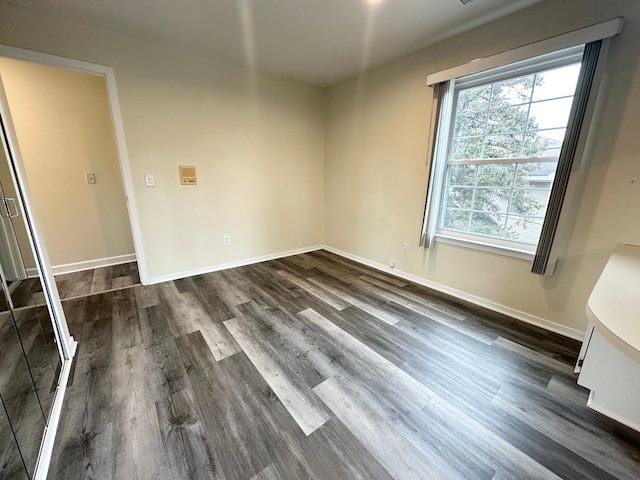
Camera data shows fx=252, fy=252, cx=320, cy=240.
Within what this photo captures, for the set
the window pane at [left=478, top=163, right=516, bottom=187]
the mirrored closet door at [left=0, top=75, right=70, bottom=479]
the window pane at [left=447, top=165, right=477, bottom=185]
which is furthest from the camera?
the window pane at [left=447, top=165, right=477, bottom=185]

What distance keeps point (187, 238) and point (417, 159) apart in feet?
9.48

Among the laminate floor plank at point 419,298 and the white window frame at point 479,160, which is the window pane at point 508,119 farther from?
the laminate floor plank at point 419,298

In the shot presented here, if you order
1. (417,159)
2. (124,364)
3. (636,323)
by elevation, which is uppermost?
(417,159)

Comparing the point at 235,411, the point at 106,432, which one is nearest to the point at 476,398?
the point at 235,411

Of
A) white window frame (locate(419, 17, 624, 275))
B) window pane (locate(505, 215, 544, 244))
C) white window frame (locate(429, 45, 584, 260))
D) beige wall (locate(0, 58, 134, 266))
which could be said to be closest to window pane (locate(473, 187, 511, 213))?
window pane (locate(505, 215, 544, 244))

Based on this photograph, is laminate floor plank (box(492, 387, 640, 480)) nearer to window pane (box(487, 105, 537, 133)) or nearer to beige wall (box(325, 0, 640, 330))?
beige wall (box(325, 0, 640, 330))

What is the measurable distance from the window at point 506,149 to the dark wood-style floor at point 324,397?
2.96 feet

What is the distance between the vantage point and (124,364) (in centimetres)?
171

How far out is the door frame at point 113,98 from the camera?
6.84ft

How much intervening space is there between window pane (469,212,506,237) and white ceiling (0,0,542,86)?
1.63m

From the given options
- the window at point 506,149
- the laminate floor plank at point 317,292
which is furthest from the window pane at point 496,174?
the laminate floor plank at point 317,292

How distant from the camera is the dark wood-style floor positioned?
1.13 meters

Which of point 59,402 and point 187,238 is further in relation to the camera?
point 187,238

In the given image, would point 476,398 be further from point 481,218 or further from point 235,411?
point 481,218
